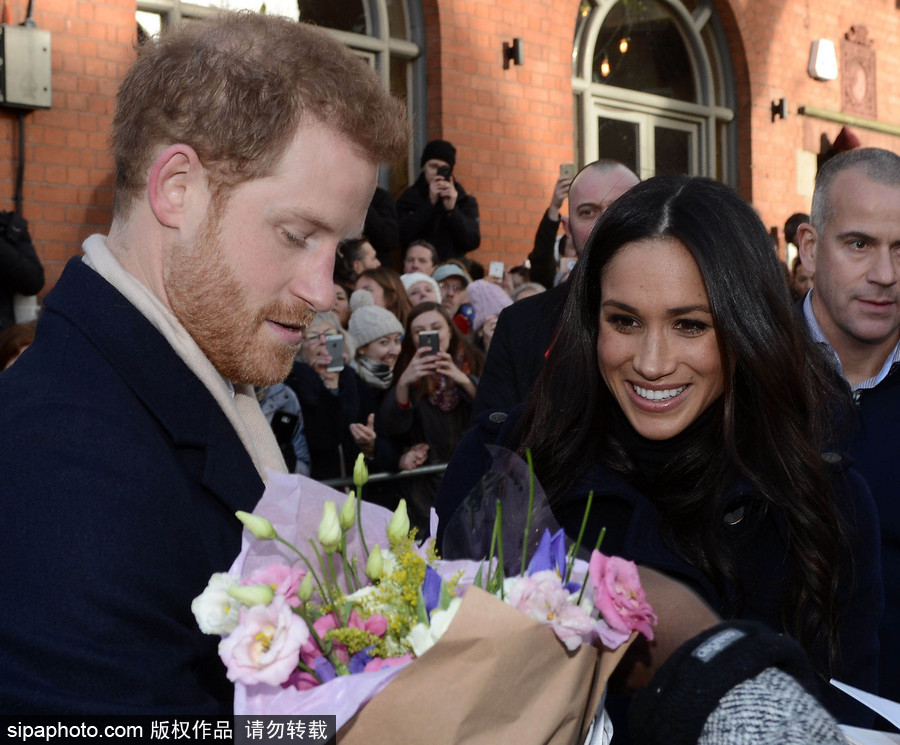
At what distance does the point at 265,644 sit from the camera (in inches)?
45.1

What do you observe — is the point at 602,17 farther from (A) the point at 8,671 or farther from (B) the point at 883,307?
(A) the point at 8,671

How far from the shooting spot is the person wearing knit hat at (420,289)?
624 centimetres

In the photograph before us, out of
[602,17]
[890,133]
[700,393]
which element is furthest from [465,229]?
[890,133]

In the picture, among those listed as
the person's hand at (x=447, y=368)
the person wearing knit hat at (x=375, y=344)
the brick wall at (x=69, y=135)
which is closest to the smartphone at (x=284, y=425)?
the person wearing knit hat at (x=375, y=344)

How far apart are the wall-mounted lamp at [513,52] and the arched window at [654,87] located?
1.48 metres

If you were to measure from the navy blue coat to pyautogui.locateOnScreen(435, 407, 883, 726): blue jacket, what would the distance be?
0.91m

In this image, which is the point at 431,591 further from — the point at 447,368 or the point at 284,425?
the point at 447,368

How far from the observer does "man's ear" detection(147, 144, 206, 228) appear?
1595mm

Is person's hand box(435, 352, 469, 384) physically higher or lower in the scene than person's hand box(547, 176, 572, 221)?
lower

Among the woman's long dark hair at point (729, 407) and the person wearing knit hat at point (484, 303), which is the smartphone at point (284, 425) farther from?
the woman's long dark hair at point (729, 407)

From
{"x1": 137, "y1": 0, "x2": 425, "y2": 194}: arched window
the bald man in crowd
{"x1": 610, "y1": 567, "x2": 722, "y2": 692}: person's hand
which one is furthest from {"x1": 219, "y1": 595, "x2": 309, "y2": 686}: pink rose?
{"x1": 137, "y1": 0, "x2": 425, "y2": 194}: arched window

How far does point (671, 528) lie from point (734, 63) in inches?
437

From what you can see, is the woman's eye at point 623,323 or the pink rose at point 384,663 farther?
the woman's eye at point 623,323

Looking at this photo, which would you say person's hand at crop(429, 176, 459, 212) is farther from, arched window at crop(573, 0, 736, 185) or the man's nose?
the man's nose
